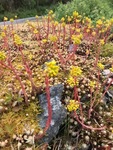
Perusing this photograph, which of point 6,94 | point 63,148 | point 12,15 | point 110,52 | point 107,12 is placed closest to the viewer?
point 63,148

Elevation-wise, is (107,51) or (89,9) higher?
(107,51)

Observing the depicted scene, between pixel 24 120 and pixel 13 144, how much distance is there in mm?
329

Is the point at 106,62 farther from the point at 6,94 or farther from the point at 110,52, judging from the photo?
the point at 6,94

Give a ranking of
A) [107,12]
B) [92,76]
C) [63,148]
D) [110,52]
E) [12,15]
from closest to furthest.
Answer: [63,148] → [92,76] → [110,52] → [107,12] → [12,15]

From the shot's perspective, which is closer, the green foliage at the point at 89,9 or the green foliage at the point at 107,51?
the green foliage at the point at 107,51

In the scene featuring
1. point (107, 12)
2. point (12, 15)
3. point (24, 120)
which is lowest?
point (12, 15)

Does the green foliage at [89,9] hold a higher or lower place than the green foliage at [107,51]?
lower

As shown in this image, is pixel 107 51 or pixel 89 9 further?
pixel 89 9

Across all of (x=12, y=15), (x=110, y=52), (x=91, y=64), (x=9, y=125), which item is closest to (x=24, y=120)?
(x=9, y=125)

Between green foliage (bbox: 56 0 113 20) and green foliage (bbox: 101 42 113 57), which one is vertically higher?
green foliage (bbox: 101 42 113 57)

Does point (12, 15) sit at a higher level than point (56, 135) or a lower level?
lower

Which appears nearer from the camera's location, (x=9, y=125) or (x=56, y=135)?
(x=9, y=125)

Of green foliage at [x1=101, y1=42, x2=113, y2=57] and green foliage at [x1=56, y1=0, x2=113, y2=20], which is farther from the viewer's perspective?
green foliage at [x1=56, y1=0, x2=113, y2=20]

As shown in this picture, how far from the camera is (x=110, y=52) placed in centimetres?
491
